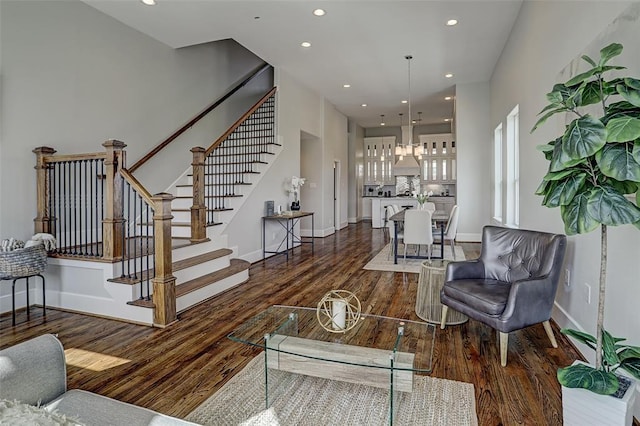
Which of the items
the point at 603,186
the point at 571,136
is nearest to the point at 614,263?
the point at 603,186

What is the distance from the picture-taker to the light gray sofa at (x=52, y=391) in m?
1.19

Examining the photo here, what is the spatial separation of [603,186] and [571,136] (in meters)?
0.25

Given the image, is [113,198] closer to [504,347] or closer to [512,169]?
[504,347]

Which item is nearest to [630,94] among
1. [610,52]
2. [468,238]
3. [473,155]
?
[610,52]

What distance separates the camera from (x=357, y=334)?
6.87ft

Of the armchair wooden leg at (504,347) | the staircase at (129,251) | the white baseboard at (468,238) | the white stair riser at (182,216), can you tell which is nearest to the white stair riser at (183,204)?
the white stair riser at (182,216)

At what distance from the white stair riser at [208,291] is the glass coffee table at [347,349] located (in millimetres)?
1683

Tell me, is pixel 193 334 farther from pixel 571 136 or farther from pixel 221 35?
pixel 221 35

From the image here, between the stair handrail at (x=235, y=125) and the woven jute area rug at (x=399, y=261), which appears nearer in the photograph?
the stair handrail at (x=235, y=125)

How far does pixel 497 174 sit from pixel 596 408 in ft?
18.5

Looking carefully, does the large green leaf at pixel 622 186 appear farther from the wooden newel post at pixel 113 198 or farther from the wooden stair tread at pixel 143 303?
the wooden newel post at pixel 113 198

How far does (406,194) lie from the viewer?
12547mm

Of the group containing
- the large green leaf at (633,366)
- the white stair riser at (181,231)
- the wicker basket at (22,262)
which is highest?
the white stair riser at (181,231)

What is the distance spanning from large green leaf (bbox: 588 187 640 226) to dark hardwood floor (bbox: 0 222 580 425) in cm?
113
